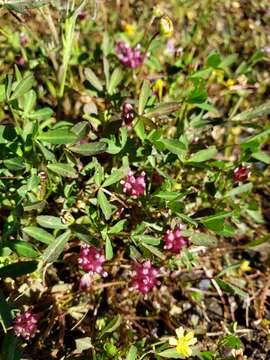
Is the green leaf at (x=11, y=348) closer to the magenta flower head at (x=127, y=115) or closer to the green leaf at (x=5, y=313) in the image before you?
the green leaf at (x=5, y=313)

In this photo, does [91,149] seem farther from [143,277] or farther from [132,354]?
[132,354]

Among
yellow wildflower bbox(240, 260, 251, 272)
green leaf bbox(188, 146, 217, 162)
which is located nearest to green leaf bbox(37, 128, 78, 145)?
green leaf bbox(188, 146, 217, 162)

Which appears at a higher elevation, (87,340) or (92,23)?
(92,23)

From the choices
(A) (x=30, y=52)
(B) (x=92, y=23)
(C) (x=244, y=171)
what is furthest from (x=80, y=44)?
(C) (x=244, y=171)

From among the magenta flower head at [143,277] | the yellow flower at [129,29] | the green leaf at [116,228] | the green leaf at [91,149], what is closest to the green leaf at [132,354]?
the magenta flower head at [143,277]

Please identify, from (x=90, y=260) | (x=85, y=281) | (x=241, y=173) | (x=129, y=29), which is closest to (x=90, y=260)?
(x=90, y=260)

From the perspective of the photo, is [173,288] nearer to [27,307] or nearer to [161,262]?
[161,262]
